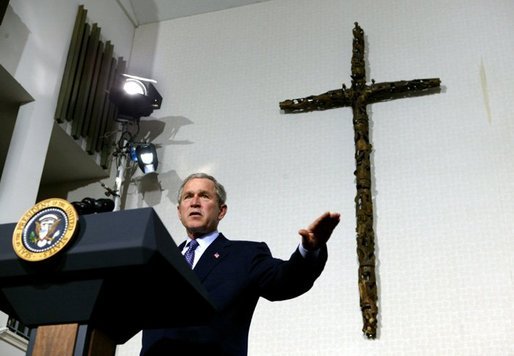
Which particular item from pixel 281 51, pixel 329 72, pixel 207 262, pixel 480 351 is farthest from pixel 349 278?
pixel 207 262

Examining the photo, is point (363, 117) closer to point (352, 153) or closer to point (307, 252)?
point (352, 153)

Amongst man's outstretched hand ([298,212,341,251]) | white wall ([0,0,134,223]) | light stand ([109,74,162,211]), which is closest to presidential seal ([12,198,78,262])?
man's outstretched hand ([298,212,341,251])

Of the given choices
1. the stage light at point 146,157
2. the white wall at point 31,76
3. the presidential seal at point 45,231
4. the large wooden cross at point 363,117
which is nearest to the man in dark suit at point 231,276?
the presidential seal at point 45,231

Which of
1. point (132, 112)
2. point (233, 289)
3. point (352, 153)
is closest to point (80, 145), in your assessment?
point (132, 112)

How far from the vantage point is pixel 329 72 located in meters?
5.95

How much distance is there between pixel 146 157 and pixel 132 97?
20.4 inches

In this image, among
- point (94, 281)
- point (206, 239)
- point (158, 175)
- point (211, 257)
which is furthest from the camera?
point (158, 175)

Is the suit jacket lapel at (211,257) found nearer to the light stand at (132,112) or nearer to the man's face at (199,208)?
the man's face at (199,208)

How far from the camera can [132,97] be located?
18.8 ft

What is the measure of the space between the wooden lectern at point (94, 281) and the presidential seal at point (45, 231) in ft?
0.06

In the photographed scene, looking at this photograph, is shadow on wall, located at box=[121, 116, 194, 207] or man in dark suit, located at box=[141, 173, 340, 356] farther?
shadow on wall, located at box=[121, 116, 194, 207]

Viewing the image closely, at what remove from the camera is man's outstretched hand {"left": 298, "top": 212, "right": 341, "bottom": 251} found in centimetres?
185

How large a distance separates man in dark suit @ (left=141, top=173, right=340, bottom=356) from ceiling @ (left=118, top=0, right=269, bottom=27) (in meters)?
4.59

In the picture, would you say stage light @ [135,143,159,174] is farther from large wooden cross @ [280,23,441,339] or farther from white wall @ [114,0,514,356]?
large wooden cross @ [280,23,441,339]
